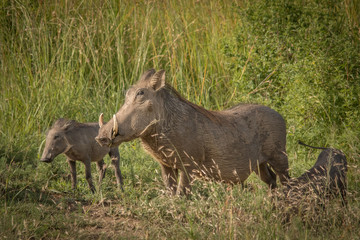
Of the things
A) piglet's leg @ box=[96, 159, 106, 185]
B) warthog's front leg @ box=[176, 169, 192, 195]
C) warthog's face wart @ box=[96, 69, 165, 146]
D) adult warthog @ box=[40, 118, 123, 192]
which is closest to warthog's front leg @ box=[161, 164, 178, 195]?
warthog's front leg @ box=[176, 169, 192, 195]

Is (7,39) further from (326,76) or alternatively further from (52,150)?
(326,76)

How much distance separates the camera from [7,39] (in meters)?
6.95

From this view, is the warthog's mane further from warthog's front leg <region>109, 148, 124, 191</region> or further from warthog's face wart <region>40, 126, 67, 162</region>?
warthog's face wart <region>40, 126, 67, 162</region>

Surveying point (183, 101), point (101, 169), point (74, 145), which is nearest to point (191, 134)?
point (183, 101)

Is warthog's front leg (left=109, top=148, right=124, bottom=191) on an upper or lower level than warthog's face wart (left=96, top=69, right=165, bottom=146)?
lower

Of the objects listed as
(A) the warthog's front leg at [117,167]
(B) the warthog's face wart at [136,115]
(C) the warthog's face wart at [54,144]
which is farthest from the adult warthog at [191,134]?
(C) the warthog's face wart at [54,144]

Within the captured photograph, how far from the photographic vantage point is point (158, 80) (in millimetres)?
3689

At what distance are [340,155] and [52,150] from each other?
8.76ft

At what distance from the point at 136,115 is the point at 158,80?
35cm

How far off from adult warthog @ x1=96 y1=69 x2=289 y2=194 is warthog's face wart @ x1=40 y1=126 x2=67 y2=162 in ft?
4.14

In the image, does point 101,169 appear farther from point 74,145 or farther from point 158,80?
point 158,80

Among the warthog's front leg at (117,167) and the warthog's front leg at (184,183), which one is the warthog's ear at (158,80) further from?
the warthog's front leg at (117,167)

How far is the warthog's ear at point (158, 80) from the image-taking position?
3.66 meters

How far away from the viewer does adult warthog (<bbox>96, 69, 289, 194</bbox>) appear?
3.55 m
